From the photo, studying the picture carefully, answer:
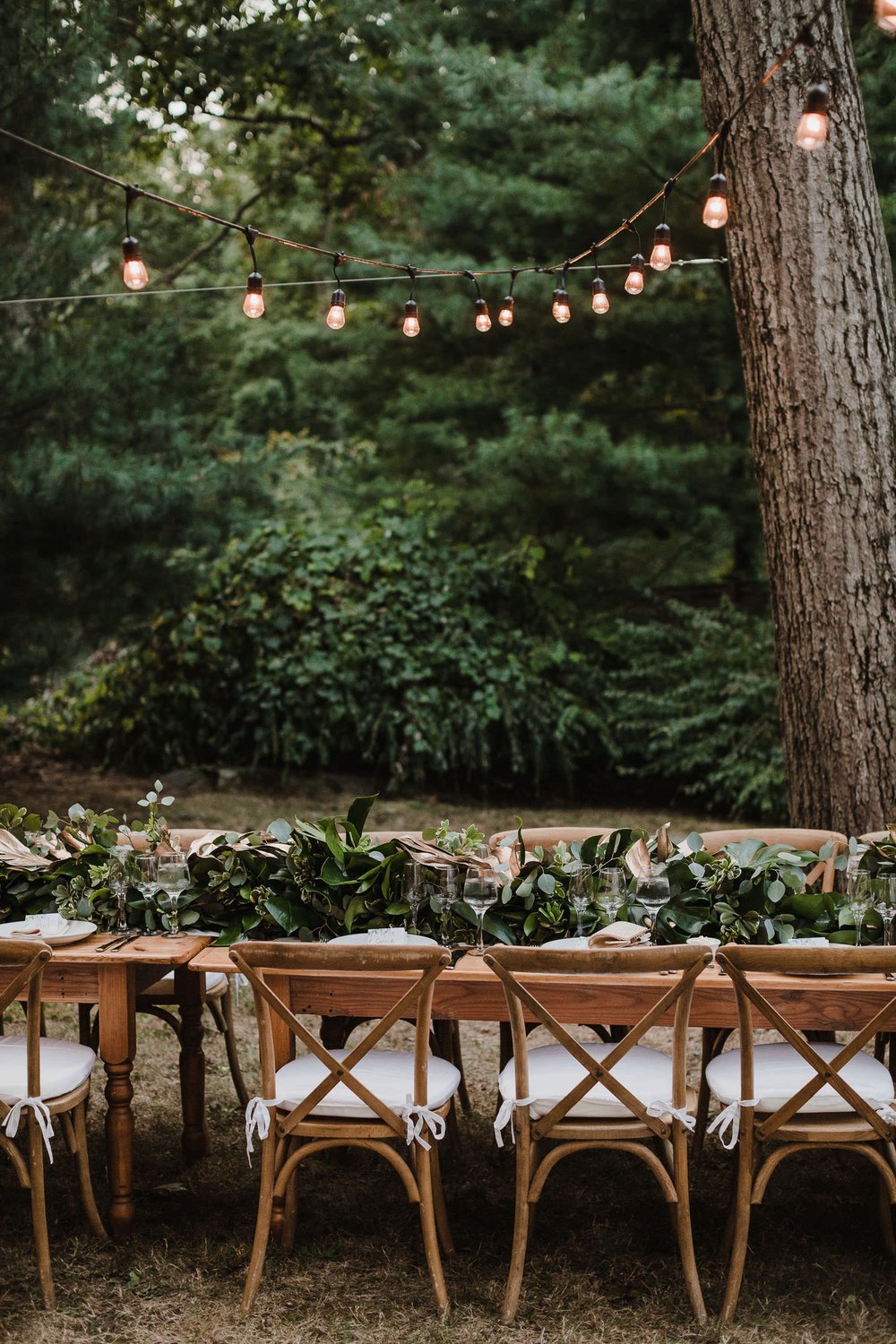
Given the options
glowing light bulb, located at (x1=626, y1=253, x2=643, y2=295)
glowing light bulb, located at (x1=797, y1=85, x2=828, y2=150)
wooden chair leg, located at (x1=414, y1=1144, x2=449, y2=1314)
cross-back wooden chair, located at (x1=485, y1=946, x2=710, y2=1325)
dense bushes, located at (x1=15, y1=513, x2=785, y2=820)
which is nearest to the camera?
glowing light bulb, located at (x1=797, y1=85, x2=828, y2=150)

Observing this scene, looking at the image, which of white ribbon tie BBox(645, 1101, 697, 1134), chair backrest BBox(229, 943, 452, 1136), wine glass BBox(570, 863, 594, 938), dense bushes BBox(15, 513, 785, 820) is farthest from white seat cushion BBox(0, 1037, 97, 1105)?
dense bushes BBox(15, 513, 785, 820)

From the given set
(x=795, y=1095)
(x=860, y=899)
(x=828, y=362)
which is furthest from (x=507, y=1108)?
(x=828, y=362)

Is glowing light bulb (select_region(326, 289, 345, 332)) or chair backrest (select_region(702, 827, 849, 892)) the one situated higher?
glowing light bulb (select_region(326, 289, 345, 332))

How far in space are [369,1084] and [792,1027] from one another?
1.11 meters

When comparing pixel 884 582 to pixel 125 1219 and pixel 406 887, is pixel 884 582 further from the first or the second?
pixel 125 1219

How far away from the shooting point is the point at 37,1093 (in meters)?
3.06

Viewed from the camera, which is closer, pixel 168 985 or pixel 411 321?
pixel 168 985

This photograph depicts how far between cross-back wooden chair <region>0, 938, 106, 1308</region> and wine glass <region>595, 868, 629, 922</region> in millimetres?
1469

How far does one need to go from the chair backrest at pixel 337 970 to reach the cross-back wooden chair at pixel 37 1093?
529 mm

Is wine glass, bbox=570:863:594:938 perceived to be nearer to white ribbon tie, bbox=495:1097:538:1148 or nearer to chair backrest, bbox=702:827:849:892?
white ribbon tie, bbox=495:1097:538:1148

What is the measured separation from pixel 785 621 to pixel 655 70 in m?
5.32

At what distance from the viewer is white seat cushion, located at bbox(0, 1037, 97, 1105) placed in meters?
3.13

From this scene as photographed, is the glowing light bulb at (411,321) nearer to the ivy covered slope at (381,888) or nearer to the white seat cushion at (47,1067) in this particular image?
the ivy covered slope at (381,888)

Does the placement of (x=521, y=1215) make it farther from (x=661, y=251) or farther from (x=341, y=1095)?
(x=661, y=251)
